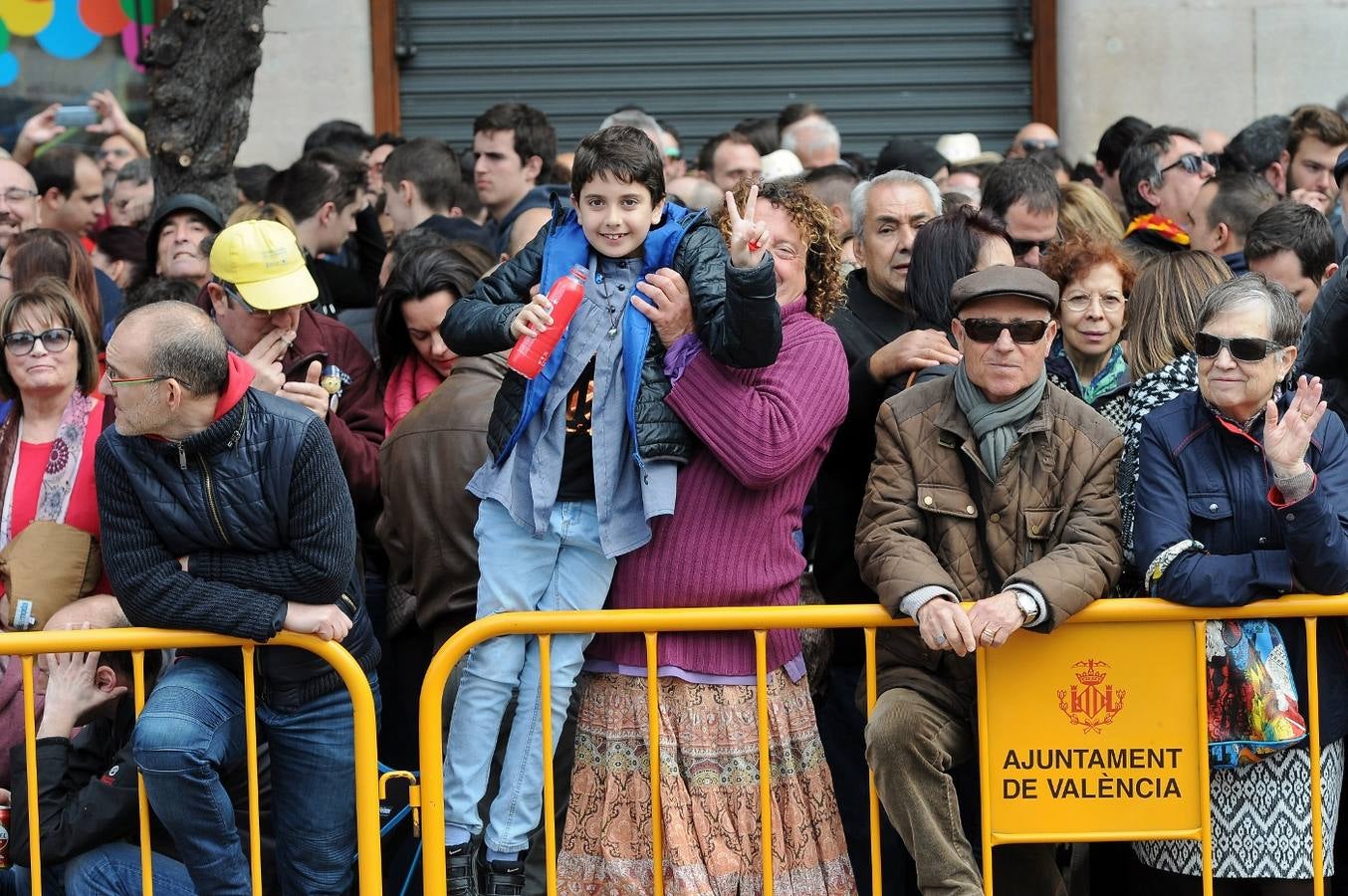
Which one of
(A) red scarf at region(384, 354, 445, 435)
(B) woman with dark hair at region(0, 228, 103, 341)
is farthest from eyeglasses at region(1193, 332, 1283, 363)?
(B) woman with dark hair at region(0, 228, 103, 341)

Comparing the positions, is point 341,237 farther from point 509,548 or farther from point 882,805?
point 882,805

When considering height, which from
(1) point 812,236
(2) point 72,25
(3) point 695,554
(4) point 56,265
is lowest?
(3) point 695,554

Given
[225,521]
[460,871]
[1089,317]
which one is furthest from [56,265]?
[1089,317]

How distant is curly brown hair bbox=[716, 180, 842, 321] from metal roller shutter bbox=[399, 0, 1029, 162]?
739 centimetres

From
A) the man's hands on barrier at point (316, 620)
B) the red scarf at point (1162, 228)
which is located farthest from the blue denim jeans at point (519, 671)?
the red scarf at point (1162, 228)

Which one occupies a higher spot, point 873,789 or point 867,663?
point 867,663

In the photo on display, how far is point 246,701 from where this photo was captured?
445cm

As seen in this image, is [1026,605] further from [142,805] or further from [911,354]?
[142,805]

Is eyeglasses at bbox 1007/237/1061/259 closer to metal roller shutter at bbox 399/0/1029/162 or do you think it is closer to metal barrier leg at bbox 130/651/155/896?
metal barrier leg at bbox 130/651/155/896

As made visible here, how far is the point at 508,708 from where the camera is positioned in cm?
465

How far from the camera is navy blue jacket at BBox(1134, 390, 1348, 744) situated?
4.23 m

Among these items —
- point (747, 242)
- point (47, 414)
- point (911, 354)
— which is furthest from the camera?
point (47, 414)

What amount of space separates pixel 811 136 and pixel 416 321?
4.24 metres

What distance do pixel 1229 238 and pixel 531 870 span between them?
141 inches
